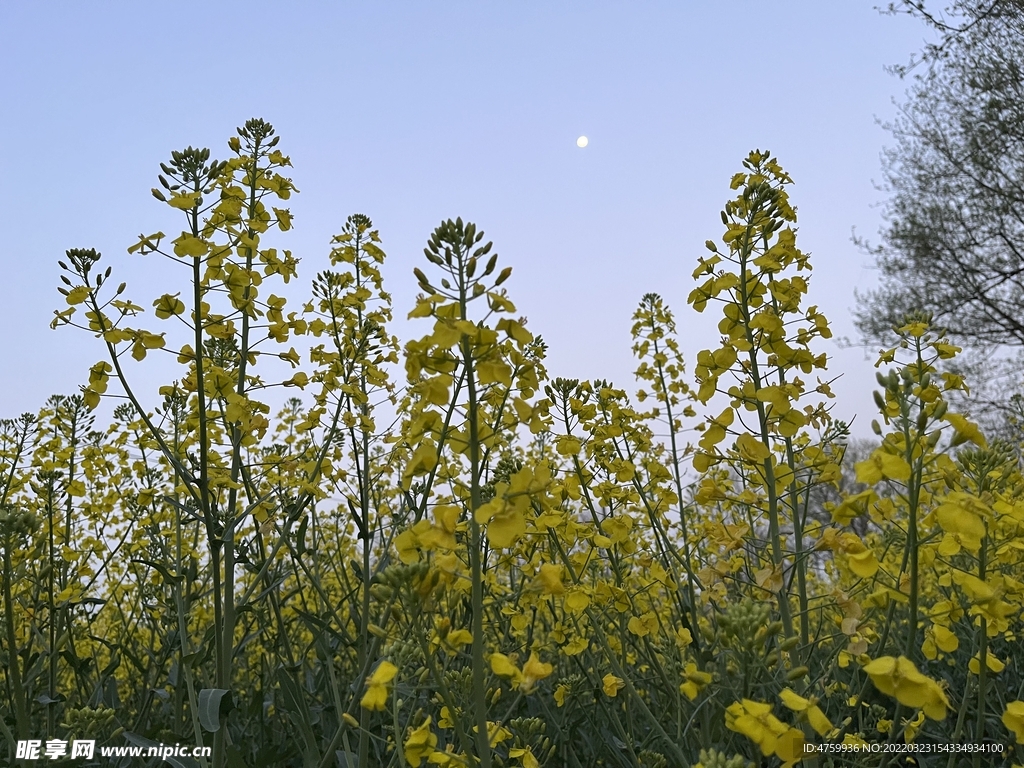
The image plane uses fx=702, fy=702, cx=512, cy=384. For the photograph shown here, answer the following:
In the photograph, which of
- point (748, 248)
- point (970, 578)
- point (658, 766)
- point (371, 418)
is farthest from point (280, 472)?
point (970, 578)

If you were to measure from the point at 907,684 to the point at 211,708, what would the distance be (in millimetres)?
1854

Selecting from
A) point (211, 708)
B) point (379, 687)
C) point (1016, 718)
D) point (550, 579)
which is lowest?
point (211, 708)

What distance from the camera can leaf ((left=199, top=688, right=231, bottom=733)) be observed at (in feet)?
6.75

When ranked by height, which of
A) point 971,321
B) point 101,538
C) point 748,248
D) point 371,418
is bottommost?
A: point 101,538

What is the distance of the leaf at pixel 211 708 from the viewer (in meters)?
2.06

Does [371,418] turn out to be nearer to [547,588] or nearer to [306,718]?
[306,718]

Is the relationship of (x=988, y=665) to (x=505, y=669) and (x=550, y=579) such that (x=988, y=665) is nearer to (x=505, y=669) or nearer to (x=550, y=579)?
(x=550, y=579)

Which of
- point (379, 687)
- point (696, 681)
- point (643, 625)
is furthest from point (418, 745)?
point (643, 625)

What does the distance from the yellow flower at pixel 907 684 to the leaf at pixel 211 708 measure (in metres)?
1.77

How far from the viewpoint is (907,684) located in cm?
139

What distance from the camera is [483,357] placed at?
5.22 ft

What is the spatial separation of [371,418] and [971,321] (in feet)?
47.5

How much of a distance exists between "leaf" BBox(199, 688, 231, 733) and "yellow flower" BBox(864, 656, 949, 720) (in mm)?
1773

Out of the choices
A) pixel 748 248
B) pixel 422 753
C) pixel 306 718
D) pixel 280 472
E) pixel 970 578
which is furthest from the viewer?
pixel 280 472
